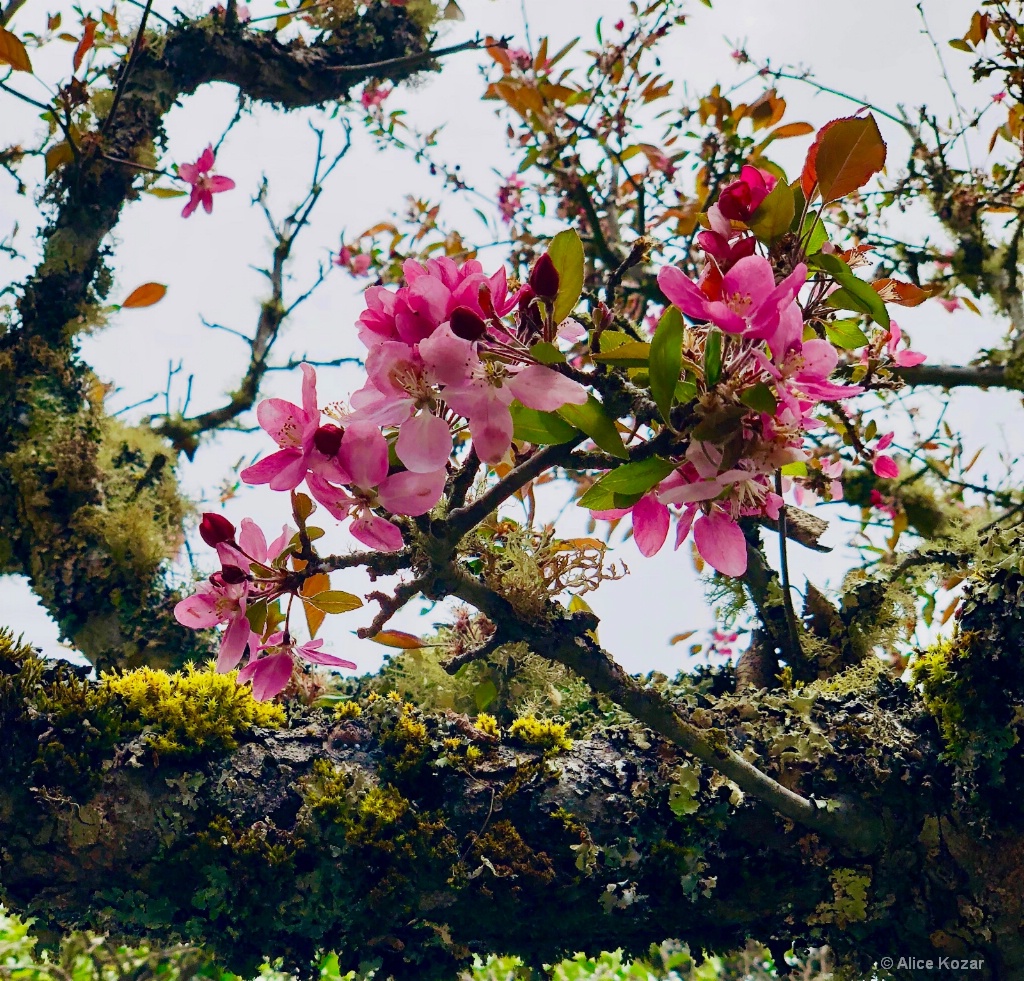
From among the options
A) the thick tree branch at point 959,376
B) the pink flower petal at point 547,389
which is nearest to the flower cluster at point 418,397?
the pink flower petal at point 547,389

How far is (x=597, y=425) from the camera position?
0.69 metres

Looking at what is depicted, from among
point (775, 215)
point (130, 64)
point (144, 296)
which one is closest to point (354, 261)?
point (144, 296)

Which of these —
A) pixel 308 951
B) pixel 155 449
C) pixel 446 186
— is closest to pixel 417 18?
pixel 446 186

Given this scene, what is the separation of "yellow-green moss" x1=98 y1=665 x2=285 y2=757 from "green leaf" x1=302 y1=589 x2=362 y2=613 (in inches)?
18.8

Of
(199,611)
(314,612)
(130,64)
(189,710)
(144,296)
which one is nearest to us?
(199,611)

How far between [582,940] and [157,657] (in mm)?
1285

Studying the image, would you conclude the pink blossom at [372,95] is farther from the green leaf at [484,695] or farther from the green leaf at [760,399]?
the green leaf at [760,399]

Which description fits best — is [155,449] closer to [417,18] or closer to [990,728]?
[417,18]

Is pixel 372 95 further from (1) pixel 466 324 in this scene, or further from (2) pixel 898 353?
(1) pixel 466 324

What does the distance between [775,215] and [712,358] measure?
180 mm

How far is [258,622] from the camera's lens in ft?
2.69

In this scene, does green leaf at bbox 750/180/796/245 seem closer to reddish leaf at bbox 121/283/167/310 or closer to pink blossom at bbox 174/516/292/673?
pink blossom at bbox 174/516/292/673

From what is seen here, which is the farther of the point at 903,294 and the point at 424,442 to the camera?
the point at 903,294

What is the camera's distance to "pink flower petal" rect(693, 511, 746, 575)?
78 cm
